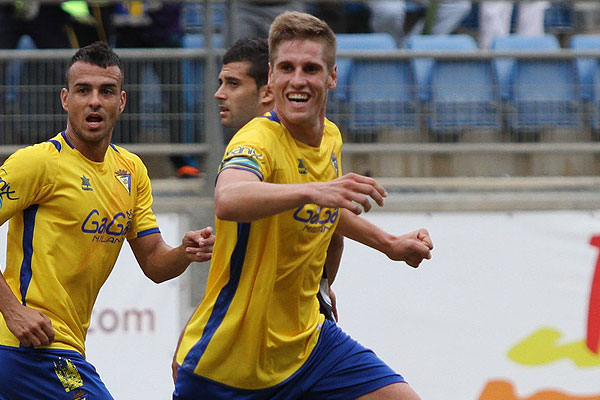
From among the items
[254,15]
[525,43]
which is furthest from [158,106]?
[525,43]

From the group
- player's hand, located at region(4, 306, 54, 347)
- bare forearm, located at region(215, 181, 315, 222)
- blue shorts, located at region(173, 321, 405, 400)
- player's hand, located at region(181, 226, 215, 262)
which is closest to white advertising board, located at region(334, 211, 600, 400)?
blue shorts, located at region(173, 321, 405, 400)

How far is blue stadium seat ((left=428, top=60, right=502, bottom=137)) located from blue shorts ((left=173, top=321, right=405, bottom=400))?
356cm

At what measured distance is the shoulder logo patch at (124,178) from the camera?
4.67 meters

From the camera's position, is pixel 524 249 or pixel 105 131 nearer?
pixel 105 131

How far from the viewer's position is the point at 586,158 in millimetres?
7777

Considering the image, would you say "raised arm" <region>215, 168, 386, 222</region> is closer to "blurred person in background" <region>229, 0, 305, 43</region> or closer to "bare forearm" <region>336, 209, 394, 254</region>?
"bare forearm" <region>336, 209, 394, 254</region>

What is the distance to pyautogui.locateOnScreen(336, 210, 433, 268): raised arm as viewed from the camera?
4359 mm

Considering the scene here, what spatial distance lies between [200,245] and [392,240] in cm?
85

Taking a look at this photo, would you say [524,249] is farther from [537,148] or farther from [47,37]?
[47,37]

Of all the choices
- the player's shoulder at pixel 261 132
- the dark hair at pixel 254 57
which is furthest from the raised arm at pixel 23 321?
the dark hair at pixel 254 57

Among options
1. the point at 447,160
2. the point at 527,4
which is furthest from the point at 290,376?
the point at 527,4

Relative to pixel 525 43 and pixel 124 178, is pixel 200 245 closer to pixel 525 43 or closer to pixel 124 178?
pixel 124 178

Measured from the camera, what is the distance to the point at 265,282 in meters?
3.94

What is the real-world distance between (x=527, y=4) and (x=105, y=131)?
4.83 metres
